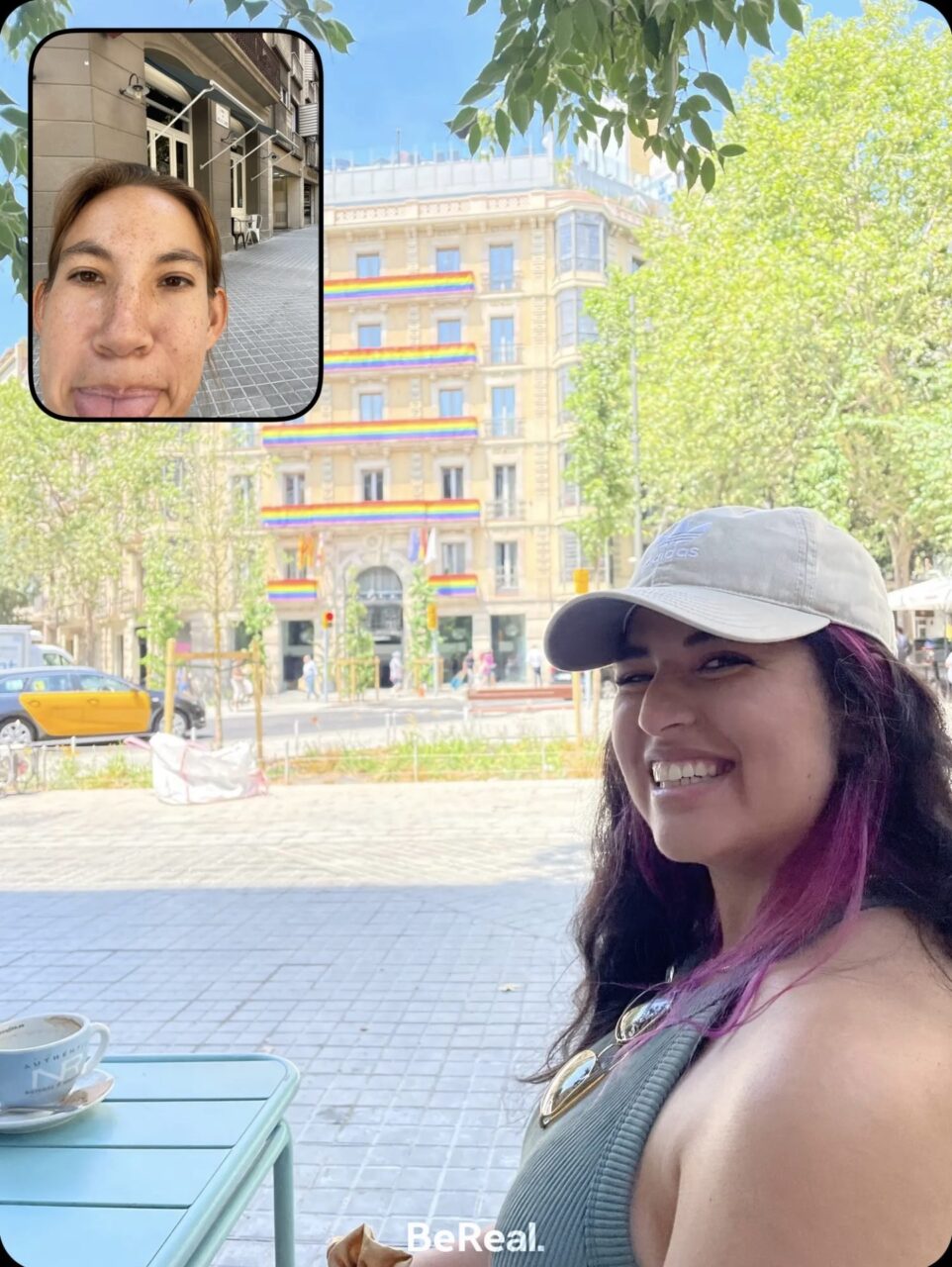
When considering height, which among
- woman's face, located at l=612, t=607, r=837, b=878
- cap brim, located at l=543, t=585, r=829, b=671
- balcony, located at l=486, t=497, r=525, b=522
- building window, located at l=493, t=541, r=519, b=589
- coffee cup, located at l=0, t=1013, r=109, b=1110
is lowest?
coffee cup, located at l=0, t=1013, r=109, b=1110

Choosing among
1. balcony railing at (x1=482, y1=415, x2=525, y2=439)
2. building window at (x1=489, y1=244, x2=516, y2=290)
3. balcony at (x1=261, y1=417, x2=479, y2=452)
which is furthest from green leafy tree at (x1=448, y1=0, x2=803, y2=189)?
balcony at (x1=261, y1=417, x2=479, y2=452)

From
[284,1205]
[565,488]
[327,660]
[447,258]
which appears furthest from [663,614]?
[327,660]

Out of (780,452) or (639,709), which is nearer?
(639,709)

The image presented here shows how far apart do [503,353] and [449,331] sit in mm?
176

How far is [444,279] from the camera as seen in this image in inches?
83.7

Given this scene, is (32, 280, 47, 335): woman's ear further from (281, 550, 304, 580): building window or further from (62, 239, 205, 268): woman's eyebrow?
(281, 550, 304, 580): building window

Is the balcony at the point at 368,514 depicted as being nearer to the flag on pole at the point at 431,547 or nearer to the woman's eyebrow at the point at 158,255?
the flag on pole at the point at 431,547

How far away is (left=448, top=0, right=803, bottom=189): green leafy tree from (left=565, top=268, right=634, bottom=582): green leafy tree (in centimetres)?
80

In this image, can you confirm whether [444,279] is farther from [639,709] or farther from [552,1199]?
[552,1199]

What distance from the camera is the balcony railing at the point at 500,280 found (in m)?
2.32

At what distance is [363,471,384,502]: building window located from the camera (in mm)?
3904

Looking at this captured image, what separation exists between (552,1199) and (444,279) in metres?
1.95

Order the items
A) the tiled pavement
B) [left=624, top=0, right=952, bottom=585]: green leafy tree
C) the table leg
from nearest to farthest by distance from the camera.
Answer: the table leg
[left=624, top=0, right=952, bottom=585]: green leafy tree
the tiled pavement

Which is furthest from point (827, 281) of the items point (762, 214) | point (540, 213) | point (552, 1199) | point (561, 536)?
point (561, 536)
